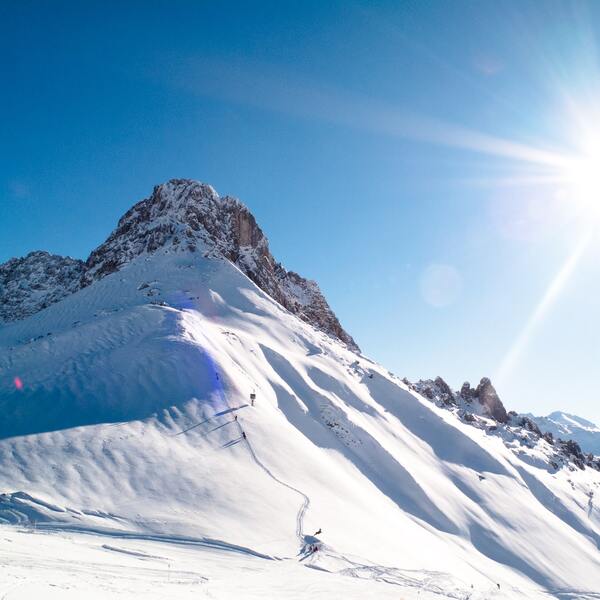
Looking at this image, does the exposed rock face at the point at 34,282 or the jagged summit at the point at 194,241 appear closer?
the jagged summit at the point at 194,241

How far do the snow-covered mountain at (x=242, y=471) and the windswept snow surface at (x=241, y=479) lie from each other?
0.11 metres

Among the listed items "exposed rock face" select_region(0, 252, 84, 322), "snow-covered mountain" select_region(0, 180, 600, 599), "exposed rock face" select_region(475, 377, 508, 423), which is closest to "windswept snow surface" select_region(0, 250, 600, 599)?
"snow-covered mountain" select_region(0, 180, 600, 599)

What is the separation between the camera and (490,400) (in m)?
76.4

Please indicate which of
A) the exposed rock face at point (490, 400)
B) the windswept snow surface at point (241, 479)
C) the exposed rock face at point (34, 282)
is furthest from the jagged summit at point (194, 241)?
the exposed rock face at point (490, 400)

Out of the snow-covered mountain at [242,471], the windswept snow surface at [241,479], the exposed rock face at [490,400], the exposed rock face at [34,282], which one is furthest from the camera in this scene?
the exposed rock face at [34,282]

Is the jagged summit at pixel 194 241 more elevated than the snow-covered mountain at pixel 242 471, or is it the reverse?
the jagged summit at pixel 194 241

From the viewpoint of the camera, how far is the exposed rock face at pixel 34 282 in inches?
3199

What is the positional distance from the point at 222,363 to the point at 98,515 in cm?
1462

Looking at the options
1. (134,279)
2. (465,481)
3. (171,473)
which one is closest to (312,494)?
(171,473)

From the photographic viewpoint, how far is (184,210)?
214ft

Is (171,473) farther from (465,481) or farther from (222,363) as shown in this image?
(465,481)

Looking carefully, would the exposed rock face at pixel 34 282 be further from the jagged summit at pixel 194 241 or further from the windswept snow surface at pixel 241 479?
the windswept snow surface at pixel 241 479

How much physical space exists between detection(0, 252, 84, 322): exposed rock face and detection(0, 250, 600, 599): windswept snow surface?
38.7 meters

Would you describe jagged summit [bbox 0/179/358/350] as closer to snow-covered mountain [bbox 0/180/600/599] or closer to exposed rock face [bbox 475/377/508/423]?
snow-covered mountain [bbox 0/180/600/599]
